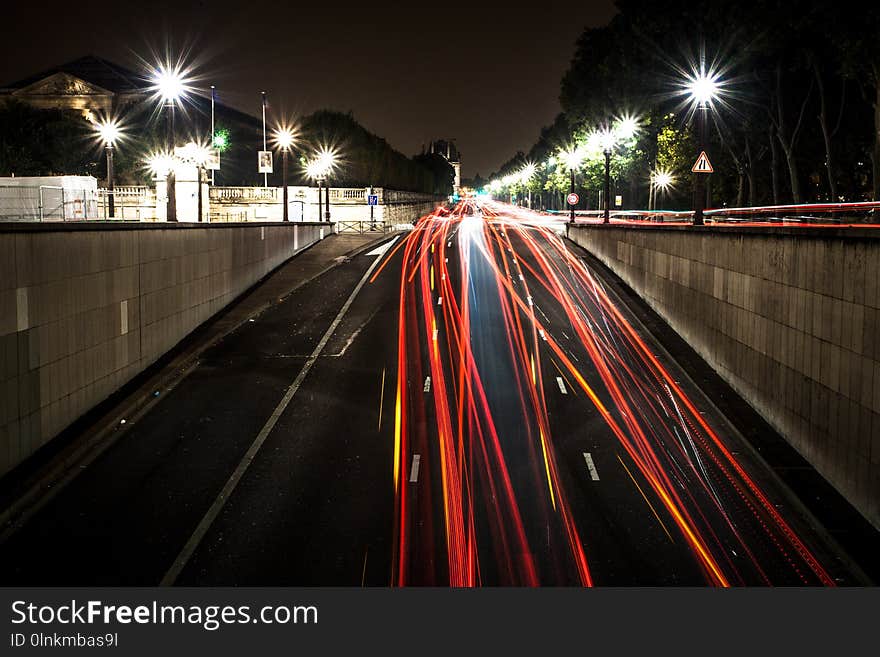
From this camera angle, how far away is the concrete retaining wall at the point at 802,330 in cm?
1334

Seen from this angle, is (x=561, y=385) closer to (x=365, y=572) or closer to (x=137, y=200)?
(x=365, y=572)

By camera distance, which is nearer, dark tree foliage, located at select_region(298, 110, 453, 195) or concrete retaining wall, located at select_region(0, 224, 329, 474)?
concrete retaining wall, located at select_region(0, 224, 329, 474)

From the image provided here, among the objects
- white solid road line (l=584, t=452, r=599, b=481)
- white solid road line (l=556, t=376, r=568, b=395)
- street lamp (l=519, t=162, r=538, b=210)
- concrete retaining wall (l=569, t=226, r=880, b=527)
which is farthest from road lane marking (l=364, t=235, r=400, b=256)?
street lamp (l=519, t=162, r=538, b=210)

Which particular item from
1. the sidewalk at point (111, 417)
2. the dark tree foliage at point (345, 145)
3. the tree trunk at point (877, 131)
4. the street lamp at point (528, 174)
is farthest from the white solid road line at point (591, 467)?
the street lamp at point (528, 174)

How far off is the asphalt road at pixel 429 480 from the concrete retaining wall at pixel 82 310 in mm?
1353

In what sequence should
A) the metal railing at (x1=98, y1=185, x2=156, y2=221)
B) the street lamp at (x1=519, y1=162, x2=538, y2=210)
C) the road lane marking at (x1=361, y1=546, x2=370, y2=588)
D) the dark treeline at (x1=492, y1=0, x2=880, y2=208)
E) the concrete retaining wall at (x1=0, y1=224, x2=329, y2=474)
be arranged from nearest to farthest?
the road lane marking at (x1=361, y1=546, x2=370, y2=588)
the concrete retaining wall at (x1=0, y1=224, x2=329, y2=474)
the dark treeline at (x1=492, y1=0, x2=880, y2=208)
the metal railing at (x1=98, y1=185, x2=156, y2=221)
the street lamp at (x1=519, y1=162, x2=538, y2=210)

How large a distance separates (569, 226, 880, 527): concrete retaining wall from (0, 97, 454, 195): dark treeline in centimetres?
6559

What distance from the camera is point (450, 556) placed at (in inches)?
495

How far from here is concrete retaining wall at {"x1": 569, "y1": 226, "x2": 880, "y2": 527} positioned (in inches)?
525

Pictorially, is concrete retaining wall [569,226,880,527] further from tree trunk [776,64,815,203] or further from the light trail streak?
tree trunk [776,64,815,203]

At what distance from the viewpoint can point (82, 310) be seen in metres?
18.5

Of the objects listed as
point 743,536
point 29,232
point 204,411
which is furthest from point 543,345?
point 29,232

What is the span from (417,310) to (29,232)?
1730 cm
